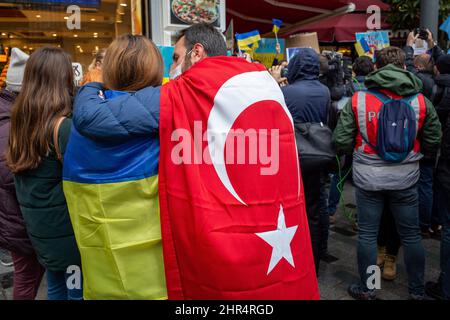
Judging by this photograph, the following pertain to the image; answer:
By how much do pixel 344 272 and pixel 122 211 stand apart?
2.73 m

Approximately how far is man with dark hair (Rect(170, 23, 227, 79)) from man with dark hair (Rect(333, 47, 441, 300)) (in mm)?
1453

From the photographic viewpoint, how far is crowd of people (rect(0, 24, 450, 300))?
1654mm

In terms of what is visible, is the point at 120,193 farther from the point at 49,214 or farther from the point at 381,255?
the point at 381,255

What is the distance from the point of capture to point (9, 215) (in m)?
2.37

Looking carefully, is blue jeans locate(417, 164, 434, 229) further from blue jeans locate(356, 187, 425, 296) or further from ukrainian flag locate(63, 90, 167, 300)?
ukrainian flag locate(63, 90, 167, 300)

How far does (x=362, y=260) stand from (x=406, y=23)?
6.51 m

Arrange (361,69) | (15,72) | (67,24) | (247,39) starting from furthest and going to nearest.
→ (67,24) → (247,39) → (361,69) → (15,72)

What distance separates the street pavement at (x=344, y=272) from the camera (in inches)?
135

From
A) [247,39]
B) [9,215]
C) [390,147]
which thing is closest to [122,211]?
[9,215]

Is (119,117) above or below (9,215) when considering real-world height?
above

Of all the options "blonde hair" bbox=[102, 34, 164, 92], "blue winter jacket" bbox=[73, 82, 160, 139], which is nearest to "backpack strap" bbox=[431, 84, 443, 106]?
"blonde hair" bbox=[102, 34, 164, 92]

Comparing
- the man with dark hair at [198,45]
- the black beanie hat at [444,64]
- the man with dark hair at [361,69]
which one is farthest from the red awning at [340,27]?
the man with dark hair at [198,45]

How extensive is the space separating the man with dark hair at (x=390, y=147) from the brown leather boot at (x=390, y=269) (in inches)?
15.9

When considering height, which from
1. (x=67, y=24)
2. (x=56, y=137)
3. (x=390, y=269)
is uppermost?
(x=67, y=24)
